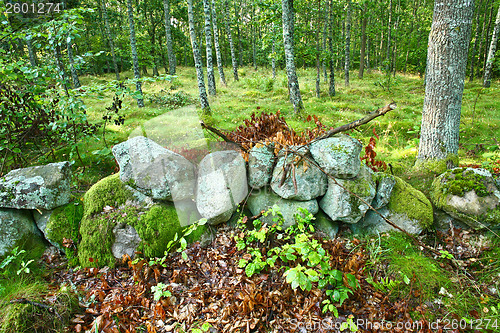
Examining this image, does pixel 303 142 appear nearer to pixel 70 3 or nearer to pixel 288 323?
pixel 288 323

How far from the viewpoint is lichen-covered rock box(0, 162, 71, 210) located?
11.8 ft

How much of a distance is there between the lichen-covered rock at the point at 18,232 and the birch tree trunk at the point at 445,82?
271 inches

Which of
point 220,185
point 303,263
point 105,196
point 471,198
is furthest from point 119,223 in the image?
point 471,198

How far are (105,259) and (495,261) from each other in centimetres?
534

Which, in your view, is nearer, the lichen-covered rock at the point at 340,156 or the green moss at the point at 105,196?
the lichen-covered rock at the point at 340,156

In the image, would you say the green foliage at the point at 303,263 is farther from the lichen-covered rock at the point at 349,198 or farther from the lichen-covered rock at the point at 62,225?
the lichen-covered rock at the point at 62,225

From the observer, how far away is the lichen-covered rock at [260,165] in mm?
3994

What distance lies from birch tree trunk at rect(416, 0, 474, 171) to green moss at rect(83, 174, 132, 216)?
5.55m

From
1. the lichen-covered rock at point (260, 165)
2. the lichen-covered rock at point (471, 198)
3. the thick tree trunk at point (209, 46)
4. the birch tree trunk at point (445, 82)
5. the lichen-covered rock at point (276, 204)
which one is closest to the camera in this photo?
the lichen-covered rock at point (471, 198)

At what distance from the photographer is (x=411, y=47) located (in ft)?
83.3

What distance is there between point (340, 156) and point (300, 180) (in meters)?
0.69

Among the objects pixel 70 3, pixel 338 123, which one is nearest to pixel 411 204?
pixel 338 123

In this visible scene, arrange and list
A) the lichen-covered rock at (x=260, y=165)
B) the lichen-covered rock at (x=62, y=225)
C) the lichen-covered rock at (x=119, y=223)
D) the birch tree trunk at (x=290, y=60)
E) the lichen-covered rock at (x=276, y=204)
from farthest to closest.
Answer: the birch tree trunk at (x=290, y=60) → the lichen-covered rock at (x=260, y=165) → the lichen-covered rock at (x=276, y=204) → the lichen-covered rock at (x=62, y=225) → the lichen-covered rock at (x=119, y=223)

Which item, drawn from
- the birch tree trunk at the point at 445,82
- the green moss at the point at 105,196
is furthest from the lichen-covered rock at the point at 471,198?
the green moss at the point at 105,196
